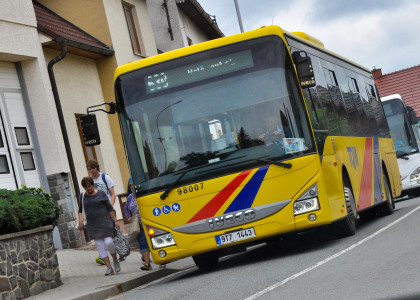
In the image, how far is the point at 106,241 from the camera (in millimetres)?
15164

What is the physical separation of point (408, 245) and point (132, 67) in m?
4.72

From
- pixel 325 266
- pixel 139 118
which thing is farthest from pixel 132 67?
pixel 325 266

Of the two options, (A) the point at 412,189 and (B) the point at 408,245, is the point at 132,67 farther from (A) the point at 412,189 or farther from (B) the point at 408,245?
(A) the point at 412,189

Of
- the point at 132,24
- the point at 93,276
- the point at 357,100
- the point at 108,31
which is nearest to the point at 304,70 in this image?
the point at 93,276

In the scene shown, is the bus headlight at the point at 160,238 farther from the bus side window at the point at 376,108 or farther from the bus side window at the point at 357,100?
the bus side window at the point at 376,108

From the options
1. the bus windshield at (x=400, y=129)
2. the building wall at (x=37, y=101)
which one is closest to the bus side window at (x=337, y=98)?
the building wall at (x=37, y=101)

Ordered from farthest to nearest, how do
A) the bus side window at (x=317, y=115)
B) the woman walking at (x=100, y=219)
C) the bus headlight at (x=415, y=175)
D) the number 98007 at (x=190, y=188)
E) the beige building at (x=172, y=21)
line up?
the beige building at (x=172, y=21) < the bus headlight at (x=415, y=175) < the woman walking at (x=100, y=219) < the bus side window at (x=317, y=115) < the number 98007 at (x=190, y=188)

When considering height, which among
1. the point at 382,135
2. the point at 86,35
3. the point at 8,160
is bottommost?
the point at 382,135

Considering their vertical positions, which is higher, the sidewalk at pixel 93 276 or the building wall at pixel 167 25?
the building wall at pixel 167 25

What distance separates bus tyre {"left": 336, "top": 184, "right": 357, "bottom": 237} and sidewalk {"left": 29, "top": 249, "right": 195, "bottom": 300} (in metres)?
3.24

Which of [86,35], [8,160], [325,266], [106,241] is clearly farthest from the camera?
[86,35]

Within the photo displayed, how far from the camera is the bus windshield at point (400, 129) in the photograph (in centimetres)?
2769

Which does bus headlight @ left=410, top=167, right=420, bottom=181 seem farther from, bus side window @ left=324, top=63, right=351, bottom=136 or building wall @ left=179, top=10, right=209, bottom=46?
building wall @ left=179, top=10, right=209, bottom=46

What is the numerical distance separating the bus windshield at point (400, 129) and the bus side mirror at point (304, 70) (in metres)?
15.4
